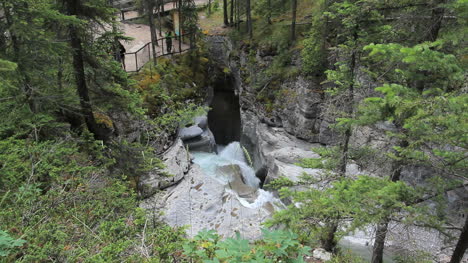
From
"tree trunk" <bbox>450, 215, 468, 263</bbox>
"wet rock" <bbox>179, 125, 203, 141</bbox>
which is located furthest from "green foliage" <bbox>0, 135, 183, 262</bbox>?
"wet rock" <bbox>179, 125, 203, 141</bbox>

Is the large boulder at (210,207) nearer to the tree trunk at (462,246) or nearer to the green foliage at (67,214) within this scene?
the green foliage at (67,214)

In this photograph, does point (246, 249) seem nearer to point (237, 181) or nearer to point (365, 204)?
point (365, 204)

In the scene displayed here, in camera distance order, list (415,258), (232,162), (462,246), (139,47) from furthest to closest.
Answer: (139,47) → (232,162) → (415,258) → (462,246)

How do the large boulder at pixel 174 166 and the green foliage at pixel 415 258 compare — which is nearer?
the green foliage at pixel 415 258

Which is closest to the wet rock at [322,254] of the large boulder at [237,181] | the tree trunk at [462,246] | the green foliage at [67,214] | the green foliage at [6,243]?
the tree trunk at [462,246]

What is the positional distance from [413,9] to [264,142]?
44.3 ft

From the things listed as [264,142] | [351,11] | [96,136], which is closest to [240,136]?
[264,142]

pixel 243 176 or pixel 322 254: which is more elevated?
pixel 322 254

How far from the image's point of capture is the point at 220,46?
27453mm

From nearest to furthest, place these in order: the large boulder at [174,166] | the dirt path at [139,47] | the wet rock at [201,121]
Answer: the large boulder at [174,166] < the dirt path at [139,47] < the wet rock at [201,121]

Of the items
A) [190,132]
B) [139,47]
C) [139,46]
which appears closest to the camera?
[190,132]

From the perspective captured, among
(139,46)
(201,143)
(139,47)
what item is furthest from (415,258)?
(139,46)

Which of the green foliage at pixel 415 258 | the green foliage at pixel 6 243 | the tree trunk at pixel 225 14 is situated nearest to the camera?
the green foliage at pixel 6 243

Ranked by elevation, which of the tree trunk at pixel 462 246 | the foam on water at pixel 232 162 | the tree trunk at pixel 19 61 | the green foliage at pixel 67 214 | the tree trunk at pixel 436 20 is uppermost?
the tree trunk at pixel 436 20
